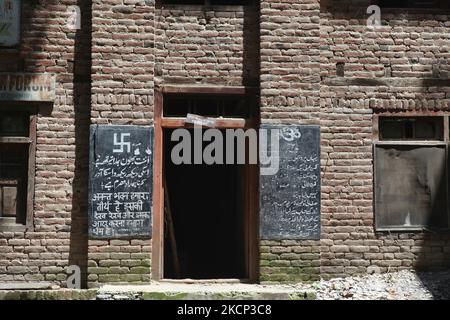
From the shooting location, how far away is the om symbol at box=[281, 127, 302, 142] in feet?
24.5

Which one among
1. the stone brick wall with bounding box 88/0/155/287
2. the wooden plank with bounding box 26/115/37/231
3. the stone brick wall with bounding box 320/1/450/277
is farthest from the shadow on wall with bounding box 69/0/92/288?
the stone brick wall with bounding box 320/1/450/277

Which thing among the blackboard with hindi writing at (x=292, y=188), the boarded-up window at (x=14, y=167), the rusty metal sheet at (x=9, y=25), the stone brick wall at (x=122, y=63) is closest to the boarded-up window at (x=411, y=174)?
the blackboard with hindi writing at (x=292, y=188)

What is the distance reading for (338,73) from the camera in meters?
7.77

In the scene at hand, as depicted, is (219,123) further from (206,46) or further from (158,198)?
(158,198)

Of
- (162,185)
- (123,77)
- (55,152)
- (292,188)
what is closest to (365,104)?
(292,188)

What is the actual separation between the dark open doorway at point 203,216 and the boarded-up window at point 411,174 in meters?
2.34

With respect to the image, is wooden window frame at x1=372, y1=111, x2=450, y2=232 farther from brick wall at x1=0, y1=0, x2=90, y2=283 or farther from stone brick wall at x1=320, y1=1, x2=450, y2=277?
brick wall at x1=0, y1=0, x2=90, y2=283

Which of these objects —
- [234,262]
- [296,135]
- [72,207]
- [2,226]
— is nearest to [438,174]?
[296,135]

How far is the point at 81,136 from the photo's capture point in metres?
7.50

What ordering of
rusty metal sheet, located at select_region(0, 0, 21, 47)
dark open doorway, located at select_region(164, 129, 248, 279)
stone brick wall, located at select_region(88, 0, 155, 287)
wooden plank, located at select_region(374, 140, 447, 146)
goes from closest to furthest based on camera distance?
stone brick wall, located at select_region(88, 0, 155, 287) < rusty metal sheet, located at select_region(0, 0, 21, 47) < wooden plank, located at select_region(374, 140, 447, 146) < dark open doorway, located at select_region(164, 129, 248, 279)

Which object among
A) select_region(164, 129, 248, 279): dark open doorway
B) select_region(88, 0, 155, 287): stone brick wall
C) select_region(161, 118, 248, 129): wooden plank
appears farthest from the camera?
select_region(164, 129, 248, 279): dark open doorway

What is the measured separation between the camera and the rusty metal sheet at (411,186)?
7.74m

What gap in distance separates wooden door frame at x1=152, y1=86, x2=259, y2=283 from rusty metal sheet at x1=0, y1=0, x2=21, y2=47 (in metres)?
2.11

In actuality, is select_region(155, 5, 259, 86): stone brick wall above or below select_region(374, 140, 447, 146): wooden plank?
above
